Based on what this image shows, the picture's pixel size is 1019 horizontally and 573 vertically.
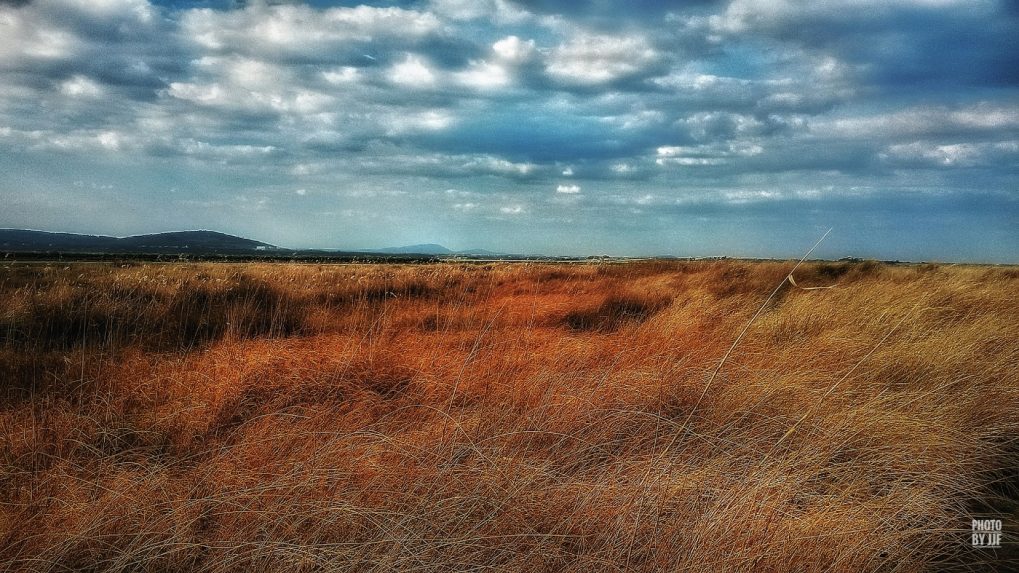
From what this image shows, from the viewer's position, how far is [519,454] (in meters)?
3.49

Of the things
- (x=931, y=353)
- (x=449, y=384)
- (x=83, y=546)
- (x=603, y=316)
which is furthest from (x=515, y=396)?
(x=603, y=316)

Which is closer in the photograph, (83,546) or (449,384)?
(83,546)

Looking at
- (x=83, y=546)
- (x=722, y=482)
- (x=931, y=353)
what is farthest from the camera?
(x=931, y=353)

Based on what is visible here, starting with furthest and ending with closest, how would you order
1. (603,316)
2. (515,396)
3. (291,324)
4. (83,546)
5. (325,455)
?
(603,316)
(291,324)
(515,396)
(325,455)
(83,546)

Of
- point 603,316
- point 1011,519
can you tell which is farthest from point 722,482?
point 603,316

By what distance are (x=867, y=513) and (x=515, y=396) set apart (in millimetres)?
2552

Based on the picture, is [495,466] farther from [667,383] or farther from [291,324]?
[291,324]

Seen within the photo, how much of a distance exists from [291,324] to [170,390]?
556cm

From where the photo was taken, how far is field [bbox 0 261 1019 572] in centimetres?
247

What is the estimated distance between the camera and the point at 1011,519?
297 cm

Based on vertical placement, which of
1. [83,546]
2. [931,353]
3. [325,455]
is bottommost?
[83,546]

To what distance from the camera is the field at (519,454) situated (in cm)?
247

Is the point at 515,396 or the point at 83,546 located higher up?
the point at 515,396

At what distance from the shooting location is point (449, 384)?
16.5 ft
